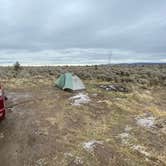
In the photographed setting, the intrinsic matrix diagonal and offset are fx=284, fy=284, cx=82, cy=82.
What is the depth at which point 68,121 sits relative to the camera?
837 cm

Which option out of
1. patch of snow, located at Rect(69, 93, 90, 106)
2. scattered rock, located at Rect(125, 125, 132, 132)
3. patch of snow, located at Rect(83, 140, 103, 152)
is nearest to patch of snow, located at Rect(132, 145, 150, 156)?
patch of snow, located at Rect(83, 140, 103, 152)

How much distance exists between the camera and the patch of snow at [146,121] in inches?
324

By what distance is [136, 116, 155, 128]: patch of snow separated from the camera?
27.0 ft

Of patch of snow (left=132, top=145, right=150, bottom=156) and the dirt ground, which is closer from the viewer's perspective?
the dirt ground

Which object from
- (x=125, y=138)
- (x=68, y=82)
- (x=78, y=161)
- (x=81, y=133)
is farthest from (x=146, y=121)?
(x=68, y=82)

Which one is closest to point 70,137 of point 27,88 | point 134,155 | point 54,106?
point 134,155

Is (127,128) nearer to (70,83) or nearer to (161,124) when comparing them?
(161,124)

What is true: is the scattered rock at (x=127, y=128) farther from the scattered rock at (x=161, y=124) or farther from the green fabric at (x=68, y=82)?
the green fabric at (x=68, y=82)

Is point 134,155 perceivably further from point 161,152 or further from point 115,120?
point 115,120

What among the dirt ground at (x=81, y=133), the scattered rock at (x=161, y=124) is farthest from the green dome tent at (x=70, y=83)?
the scattered rock at (x=161, y=124)

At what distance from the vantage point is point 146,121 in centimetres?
860

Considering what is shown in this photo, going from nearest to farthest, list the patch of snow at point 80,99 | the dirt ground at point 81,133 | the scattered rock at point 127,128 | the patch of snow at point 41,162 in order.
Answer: the patch of snow at point 41,162, the dirt ground at point 81,133, the scattered rock at point 127,128, the patch of snow at point 80,99

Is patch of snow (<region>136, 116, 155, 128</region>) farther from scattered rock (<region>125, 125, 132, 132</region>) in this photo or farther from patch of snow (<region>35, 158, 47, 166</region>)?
patch of snow (<region>35, 158, 47, 166</region>)

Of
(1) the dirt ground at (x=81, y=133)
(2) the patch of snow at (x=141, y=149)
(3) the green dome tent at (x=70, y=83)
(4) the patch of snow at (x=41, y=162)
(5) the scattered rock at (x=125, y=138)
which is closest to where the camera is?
(4) the patch of snow at (x=41, y=162)
